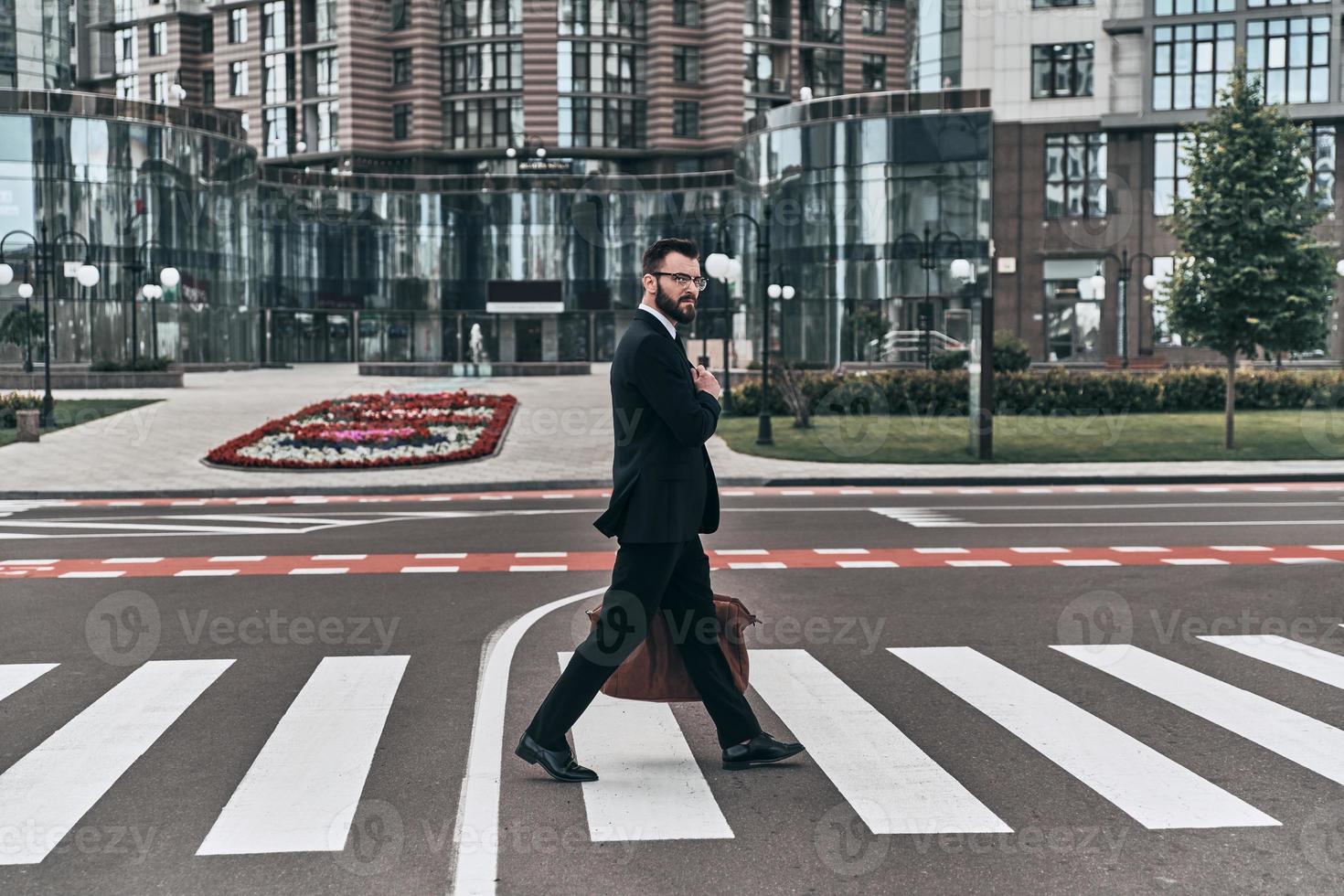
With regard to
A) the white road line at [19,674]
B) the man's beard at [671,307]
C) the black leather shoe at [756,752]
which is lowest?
the white road line at [19,674]

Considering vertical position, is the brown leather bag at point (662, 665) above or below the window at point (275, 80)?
below

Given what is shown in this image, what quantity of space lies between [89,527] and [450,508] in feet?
15.0

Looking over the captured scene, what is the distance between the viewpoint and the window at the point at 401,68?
8225 centimetres

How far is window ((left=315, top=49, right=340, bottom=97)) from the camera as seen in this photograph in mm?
82812

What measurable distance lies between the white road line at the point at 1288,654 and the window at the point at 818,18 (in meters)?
76.1

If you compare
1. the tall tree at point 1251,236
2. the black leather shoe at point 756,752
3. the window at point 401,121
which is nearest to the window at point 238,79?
the window at point 401,121

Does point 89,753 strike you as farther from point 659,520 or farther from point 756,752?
point 756,752

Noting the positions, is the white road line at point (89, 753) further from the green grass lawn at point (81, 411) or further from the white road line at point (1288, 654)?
the green grass lawn at point (81, 411)

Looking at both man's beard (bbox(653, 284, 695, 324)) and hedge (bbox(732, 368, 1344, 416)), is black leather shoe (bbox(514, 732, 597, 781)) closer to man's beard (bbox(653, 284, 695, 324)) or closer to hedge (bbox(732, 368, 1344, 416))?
man's beard (bbox(653, 284, 695, 324))

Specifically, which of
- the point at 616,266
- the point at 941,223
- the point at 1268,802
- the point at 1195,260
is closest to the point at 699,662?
the point at 1268,802

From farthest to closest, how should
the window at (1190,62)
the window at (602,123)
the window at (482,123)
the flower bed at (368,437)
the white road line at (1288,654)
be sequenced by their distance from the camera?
the window at (482,123), the window at (602,123), the window at (1190,62), the flower bed at (368,437), the white road line at (1288,654)

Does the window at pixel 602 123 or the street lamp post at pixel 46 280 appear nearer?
the street lamp post at pixel 46 280

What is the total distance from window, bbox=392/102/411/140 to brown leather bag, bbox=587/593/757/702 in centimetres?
7904

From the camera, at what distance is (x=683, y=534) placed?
6.13 metres
